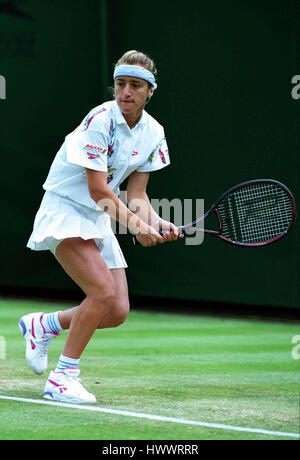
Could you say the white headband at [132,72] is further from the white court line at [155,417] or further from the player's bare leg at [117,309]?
the white court line at [155,417]

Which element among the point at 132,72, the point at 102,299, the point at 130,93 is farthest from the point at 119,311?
the point at 132,72

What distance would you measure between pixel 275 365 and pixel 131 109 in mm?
2295

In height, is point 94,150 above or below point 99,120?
below

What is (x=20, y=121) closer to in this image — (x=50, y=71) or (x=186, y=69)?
(x=50, y=71)

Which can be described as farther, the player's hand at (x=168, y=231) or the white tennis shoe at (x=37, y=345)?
the white tennis shoe at (x=37, y=345)

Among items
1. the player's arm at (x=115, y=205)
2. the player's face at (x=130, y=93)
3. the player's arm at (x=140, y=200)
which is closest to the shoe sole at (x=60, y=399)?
the player's arm at (x=115, y=205)

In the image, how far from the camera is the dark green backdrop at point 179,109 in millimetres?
8375

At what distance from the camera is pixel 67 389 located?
454cm

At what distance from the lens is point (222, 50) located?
340 inches

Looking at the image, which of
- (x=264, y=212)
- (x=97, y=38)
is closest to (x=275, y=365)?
(x=264, y=212)

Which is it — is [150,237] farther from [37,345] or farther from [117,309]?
[37,345]

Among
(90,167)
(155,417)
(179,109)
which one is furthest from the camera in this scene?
(179,109)

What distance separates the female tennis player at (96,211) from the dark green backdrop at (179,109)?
12.2 ft

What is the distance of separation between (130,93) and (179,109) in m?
4.47
